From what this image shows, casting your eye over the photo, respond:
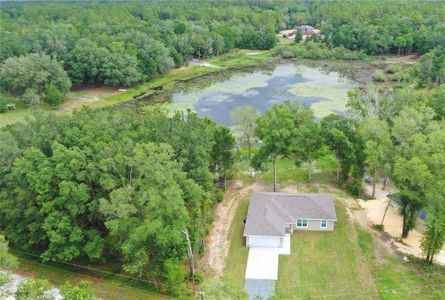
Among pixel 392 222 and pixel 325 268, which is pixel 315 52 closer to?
pixel 392 222

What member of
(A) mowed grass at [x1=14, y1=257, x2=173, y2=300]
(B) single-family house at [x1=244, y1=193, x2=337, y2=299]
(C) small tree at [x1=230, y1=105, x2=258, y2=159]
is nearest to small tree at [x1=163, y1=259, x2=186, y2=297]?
(A) mowed grass at [x1=14, y1=257, x2=173, y2=300]

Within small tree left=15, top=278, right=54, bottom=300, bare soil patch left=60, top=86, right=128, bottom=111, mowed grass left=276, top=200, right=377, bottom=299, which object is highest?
small tree left=15, top=278, right=54, bottom=300

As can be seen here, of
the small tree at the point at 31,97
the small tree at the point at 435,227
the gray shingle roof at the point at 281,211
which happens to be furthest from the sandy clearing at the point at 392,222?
the small tree at the point at 31,97

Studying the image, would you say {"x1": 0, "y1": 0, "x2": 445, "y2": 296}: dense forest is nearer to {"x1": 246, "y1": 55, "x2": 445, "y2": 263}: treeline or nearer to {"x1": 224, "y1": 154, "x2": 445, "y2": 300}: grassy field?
{"x1": 246, "y1": 55, "x2": 445, "y2": 263}: treeline

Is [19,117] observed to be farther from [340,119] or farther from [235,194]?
[340,119]

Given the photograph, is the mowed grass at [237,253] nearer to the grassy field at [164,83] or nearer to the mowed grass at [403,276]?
the mowed grass at [403,276]

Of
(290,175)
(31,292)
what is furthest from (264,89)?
(31,292)
